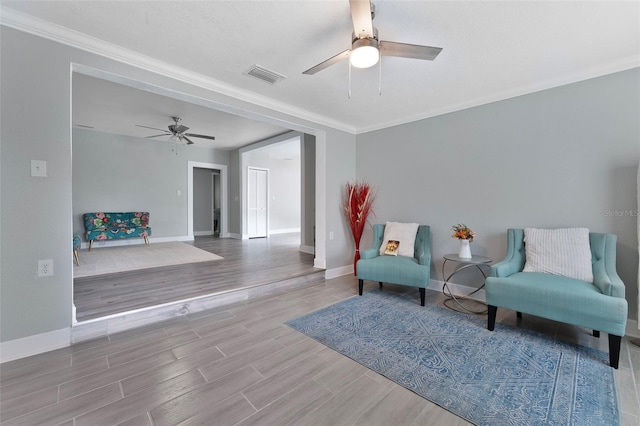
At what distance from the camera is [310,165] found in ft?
18.7

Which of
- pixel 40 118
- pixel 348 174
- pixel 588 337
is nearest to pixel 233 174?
pixel 348 174

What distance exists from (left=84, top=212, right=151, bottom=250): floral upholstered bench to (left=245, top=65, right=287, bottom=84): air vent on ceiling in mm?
5312

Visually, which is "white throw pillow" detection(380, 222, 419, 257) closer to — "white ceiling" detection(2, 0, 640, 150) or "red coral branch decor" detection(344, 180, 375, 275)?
"red coral branch decor" detection(344, 180, 375, 275)

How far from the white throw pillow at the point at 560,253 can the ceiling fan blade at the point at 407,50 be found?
2.20 metres

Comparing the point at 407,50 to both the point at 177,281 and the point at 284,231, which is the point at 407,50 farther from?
the point at 284,231

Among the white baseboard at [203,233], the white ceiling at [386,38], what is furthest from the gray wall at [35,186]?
the white baseboard at [203,233]

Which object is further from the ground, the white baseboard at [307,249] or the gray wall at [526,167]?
the gray wall at [526,167]

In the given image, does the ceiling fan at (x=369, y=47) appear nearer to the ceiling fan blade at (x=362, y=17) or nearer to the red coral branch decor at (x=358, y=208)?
the ceiling fan blade at (x=362, y=17)

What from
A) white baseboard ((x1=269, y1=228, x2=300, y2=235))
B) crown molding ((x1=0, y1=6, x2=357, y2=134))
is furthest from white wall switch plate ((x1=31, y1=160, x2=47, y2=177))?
white baseboard ((x1=269, y1=228, x2=300, y2=235))

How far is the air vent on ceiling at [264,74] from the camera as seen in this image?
2715mm

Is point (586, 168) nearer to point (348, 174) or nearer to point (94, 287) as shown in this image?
point (348, 174)

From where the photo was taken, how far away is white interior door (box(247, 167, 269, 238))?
316 inches

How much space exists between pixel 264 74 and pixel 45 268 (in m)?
2.57

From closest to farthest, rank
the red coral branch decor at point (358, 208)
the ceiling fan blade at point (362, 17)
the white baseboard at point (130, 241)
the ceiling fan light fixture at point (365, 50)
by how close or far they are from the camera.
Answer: the ceiling fan blade at point (362, 17) < the ceiling fan light fixture at point (365, 50) < the red coral branch decor at point (358, 208) < the white baseboard at point (130, 241)
